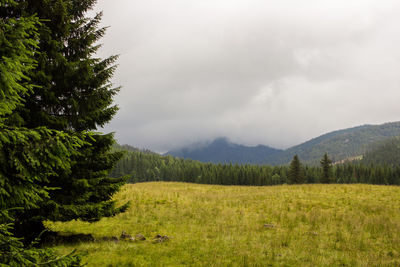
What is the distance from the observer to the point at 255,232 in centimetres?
1096

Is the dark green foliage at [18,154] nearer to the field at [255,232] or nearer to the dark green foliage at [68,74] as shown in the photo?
the field at [255,232]

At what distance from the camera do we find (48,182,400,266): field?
781 centimetres

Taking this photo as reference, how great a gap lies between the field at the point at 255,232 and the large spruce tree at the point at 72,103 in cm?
159

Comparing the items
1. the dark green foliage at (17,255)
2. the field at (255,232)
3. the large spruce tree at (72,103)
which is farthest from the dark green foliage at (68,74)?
the dark green foliage at (17,255)

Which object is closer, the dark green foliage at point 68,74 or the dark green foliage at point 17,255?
the dark green foliage at point 17,255

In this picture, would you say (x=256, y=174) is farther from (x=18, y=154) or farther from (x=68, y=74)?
(x=18, y=154)

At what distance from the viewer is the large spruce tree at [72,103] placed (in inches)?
316

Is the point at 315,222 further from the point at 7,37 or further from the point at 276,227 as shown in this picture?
the point at 7,37

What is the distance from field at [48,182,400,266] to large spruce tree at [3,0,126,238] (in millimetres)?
1588

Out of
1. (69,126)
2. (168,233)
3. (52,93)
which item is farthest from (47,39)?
(168,233)

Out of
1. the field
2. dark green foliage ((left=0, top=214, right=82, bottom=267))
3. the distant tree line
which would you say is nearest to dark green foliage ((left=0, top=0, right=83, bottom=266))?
dark green foliage ((left=0, top=214, right=82, bottom=267))

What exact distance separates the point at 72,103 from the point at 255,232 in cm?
985

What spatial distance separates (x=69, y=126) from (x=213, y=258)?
23.9ft

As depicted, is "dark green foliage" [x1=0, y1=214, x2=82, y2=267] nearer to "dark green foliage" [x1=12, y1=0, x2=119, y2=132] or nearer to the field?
the field
